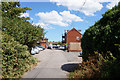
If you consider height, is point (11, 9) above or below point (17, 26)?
above

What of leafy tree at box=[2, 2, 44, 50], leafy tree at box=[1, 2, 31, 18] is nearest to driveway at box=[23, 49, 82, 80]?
leafy tree at box=[2, 2, 44, 50]

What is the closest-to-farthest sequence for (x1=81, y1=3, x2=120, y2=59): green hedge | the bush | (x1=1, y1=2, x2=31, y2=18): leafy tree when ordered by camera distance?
1. (x1=81, y1=3, x2=120, y2=59): green hedge
2. the bush
3. (x1=1, y1=2, x2=31, y2=18): leafy tree

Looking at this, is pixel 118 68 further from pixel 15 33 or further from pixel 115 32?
pixel 15 33

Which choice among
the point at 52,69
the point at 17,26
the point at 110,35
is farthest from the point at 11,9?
the point at 110,35

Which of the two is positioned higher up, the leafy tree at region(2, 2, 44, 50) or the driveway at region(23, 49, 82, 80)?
the leafy tree at region(2, 2, 44, 50)

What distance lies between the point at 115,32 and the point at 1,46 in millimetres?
5442

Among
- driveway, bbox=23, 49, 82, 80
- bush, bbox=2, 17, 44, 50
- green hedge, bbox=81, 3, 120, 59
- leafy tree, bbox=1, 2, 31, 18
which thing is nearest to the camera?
green hedge, bbox=81, 3, 120, 59

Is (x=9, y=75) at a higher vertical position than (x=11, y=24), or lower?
lower

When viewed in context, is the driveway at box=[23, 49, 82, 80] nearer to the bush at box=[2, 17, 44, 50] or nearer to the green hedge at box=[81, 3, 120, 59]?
the bush at box=[2, 17, 44, 50]

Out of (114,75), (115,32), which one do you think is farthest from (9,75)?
(115,32)

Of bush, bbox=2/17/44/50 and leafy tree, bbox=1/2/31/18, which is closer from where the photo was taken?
bush, bbox=2/17/44/50

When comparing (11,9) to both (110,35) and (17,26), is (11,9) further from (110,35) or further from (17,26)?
(110,35)

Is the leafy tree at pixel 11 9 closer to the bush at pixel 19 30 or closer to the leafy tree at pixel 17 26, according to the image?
the leafy tree at pixel 17 26

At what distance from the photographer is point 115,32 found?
4156 mm
